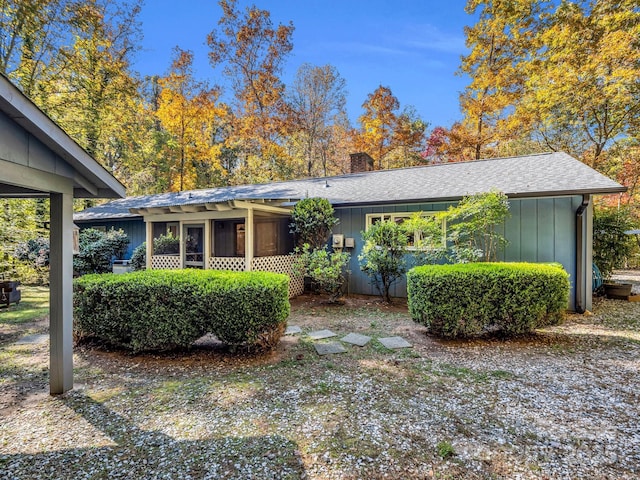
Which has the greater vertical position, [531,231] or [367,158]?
[367,158]

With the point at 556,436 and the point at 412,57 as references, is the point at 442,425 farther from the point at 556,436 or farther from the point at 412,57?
the point at 412,57

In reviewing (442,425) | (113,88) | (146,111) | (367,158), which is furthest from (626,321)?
(146,111)

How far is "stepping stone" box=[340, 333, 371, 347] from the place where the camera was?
494 centimetres

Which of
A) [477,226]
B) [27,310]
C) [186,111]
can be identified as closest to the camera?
[477,226]

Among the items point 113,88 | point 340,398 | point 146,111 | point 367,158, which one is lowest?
point 340,398

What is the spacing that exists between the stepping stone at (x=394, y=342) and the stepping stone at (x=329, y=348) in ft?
2.27

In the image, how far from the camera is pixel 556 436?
101 inches

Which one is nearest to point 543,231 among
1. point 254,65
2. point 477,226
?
point 477,226

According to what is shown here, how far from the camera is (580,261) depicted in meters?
6.64

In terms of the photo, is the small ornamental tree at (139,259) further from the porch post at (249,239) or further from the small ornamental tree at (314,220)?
the small ornamental tree at (314,220)

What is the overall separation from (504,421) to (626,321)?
17.6ft

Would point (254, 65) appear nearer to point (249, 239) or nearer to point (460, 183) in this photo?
point (249, 239)

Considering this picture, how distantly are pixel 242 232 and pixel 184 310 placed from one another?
609 cm

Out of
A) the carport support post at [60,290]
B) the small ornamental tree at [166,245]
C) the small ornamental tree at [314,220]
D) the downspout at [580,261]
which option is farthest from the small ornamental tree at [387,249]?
the small ornamental tree at [166,245]
